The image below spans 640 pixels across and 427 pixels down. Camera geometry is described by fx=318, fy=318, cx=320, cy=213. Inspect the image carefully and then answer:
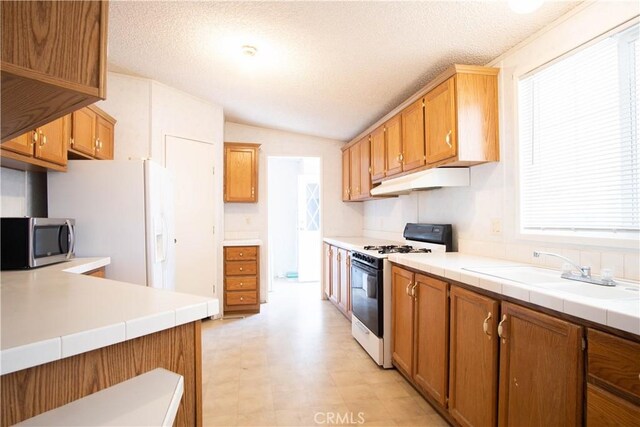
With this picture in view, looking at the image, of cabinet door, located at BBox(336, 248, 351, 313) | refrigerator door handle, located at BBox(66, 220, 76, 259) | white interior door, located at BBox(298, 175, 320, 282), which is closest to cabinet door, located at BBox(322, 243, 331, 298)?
cabinet door, located at BBox(336, 248, 351, 313)

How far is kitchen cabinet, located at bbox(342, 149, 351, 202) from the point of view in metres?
4.66

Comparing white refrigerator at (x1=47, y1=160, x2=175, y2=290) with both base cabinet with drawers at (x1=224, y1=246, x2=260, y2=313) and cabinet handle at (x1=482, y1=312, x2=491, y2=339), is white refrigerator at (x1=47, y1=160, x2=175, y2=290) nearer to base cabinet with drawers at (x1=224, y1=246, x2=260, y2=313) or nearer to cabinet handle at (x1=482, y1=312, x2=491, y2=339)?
base cabinet with drawers at (x1=224, y1=246, x2=260, y2=313)

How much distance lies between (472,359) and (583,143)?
129 cm

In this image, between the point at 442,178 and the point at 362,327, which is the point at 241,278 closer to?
the point at 362,327

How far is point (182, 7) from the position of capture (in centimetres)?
208

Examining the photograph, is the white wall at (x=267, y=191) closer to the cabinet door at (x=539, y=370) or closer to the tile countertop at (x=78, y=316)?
the tile countertop at (x=78, y=316)

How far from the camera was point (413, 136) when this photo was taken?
2.73 metres

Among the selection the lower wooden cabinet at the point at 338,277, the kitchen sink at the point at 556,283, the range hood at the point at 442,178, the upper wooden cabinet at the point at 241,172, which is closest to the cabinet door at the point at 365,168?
the lower wooden cabinet at the point at 338,277

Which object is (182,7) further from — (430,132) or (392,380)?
(392,380)

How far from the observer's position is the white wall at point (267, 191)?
464cm

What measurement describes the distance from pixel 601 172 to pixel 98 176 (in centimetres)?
331

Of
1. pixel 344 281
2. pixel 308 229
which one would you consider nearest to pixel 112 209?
pixel 344 281

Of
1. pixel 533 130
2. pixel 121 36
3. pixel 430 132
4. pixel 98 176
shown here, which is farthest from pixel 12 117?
pixel 533 130

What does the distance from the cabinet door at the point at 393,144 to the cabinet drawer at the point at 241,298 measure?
2.29 metres
